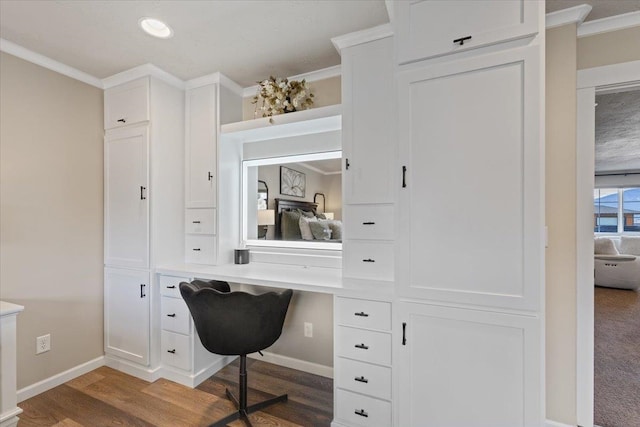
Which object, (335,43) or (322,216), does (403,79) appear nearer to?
(335,43)

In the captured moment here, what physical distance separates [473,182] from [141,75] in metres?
2.44

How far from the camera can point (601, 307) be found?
13.9 ft

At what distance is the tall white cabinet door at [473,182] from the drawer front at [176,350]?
5.58ft

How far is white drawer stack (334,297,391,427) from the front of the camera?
1603mm

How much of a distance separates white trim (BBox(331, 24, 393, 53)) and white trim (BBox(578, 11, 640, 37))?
108 cm

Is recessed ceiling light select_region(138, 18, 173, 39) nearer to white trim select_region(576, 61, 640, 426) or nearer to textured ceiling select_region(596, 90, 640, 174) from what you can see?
white trim select_region(576, 61, 640, 426)

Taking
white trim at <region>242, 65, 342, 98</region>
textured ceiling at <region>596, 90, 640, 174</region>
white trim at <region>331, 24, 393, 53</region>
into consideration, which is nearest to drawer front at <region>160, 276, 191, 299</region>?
white trim at <region>242, 65, 342, 98</region>

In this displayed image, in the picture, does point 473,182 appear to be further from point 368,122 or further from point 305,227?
point 305,227

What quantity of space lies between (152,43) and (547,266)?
279 cm

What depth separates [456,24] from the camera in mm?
1354

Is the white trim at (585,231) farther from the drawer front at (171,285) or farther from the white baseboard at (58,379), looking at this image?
the white baseboard at (58,379)

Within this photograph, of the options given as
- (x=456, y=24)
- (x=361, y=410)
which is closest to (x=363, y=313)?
(x=361, y=410)

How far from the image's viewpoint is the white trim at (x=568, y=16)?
160 centimetres

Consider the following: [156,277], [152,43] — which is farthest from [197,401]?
[152,43]
